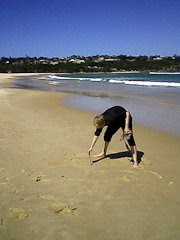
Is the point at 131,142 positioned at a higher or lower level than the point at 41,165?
higher

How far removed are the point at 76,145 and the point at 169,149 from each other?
7.10 feet

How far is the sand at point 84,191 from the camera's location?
365 centimetres

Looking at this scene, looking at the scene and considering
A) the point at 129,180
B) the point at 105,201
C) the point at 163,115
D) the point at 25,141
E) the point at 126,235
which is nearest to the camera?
the point at 126,235

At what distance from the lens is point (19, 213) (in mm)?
4008

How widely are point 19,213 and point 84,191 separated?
1.06 metres

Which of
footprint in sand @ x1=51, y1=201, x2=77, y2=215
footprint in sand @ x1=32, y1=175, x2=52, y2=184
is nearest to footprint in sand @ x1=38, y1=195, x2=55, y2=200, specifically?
footprint in sand @ x1=51, y1=201, x2=77, y2=215

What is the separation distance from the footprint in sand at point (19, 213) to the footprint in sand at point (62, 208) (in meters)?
0.35

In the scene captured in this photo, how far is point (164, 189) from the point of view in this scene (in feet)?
15.5

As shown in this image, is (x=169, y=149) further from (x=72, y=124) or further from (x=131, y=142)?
(x=72, y=124)

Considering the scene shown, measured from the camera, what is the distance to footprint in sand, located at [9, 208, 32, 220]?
3.92 metres

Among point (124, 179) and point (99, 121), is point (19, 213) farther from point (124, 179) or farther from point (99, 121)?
point (99, 121)

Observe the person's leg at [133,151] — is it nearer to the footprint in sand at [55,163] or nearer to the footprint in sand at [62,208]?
the footprint in sand at [55,163]

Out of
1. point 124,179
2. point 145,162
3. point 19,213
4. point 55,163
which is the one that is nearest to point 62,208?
point 19,213

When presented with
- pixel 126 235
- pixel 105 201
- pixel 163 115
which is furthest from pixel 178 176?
pixel 163 115
